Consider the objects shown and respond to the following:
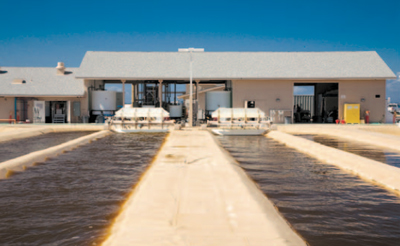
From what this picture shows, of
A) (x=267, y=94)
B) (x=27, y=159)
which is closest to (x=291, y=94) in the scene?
(x=267, y=94)

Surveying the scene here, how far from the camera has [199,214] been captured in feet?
16.9

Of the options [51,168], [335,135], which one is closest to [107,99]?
[335,135]

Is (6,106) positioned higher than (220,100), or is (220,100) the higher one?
(220,100)

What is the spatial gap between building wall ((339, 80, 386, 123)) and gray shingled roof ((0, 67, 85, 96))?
2177 centimetres

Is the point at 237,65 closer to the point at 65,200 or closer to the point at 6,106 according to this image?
the point at 6,106

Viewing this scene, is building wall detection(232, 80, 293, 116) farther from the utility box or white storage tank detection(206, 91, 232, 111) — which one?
the utility box

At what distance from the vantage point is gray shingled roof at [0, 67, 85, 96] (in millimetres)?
30984

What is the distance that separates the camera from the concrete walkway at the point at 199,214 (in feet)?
14.0

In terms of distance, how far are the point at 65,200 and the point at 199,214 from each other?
8.18 ft

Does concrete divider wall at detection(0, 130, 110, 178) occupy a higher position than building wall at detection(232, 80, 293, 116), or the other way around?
building wall at detection(232, 80, 293, 116)

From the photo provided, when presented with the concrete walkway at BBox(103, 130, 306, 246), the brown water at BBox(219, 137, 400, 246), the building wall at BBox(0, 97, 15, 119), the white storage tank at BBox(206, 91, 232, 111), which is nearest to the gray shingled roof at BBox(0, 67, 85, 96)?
the building wall at BBox(0, 97, 15, 119)

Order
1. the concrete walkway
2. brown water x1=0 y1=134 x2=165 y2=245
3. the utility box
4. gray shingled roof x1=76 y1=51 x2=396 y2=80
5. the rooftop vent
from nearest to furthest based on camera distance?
the concrete walkway
brown water x1=0 y1=134 x2=165 y2=245
the utility box
gray shingled roof x1=76 y1=51 x2=396 y2=80
the rooftop vent

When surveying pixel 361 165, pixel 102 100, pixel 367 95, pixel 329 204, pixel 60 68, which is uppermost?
pixel 60 68

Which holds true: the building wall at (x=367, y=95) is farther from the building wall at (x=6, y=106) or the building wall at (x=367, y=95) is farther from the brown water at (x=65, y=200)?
the building wall at (x=6, y=106)
